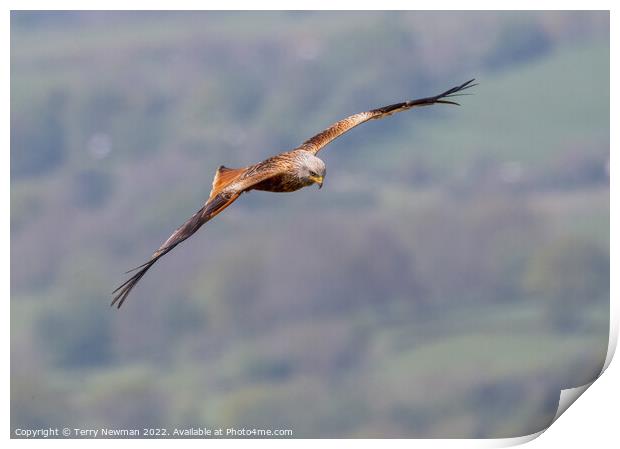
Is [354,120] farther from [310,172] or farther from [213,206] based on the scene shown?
[213,206]

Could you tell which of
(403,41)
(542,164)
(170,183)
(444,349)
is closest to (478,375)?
(444,349)

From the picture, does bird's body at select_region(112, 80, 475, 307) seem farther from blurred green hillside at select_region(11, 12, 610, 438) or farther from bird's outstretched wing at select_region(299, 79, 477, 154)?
blurred green hillside at select_region(11, 12, 610, 438)

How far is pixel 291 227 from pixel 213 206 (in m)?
14.5

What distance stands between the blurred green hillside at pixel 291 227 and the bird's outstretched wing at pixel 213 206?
9.42 metres

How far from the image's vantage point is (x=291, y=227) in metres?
20.9

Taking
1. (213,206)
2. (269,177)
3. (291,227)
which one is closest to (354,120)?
(269,177)

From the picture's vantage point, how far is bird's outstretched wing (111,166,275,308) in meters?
6.05

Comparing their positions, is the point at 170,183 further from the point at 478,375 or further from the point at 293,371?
the point at 478,375

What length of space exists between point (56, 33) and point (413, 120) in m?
4.81

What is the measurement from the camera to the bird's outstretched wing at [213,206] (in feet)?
19.8

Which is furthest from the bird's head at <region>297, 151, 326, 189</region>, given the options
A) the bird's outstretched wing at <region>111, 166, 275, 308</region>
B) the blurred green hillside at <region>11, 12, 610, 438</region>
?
the blurred green hillside at <region>11, 12, 610, 438</region>

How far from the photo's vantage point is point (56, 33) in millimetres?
16438

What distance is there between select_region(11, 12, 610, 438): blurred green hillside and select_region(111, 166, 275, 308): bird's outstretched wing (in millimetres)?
9420

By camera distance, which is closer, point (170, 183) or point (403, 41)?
point (403, 41)
